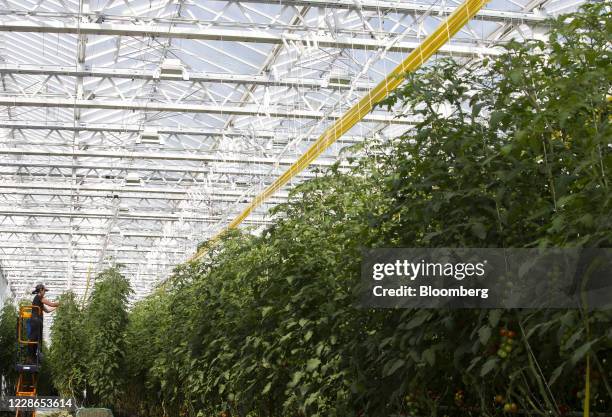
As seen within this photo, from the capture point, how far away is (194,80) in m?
13.9

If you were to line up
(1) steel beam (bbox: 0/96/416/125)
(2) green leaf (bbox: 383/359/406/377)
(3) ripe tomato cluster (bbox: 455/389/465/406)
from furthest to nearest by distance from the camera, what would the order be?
(1) steel beam (bbox: 0/96/416/125) → (3) ripe tomato cluster (bbox: 455/389/465/406) → (2) green leaf (bbox: 383/359/406/377)

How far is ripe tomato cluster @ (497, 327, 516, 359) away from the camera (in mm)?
2613

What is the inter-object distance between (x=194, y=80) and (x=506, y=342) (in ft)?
38.6

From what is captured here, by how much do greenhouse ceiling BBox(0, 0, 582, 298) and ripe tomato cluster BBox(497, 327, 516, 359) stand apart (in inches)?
129

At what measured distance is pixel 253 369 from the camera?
563 centimetres

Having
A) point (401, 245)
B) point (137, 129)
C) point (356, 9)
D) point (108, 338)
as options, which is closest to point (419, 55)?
point (356, 9)

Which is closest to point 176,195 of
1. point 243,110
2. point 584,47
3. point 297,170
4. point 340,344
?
point 243,110

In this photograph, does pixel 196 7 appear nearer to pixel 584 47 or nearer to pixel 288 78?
pixel 288 78

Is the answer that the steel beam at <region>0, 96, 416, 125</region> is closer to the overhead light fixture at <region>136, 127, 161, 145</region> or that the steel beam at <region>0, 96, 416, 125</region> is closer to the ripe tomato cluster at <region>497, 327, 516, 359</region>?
the overhead light fixture at <region>136, 127, 161, 145</region>

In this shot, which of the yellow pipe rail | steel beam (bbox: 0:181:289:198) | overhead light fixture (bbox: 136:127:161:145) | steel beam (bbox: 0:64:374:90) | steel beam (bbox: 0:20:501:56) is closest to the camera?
the yellow pipe rail

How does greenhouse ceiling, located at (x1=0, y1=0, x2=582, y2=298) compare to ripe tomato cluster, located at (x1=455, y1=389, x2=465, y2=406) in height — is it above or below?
above

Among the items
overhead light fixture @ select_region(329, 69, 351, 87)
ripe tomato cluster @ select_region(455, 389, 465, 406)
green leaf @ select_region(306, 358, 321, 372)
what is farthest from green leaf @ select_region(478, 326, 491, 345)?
overhead light fixture @ select_region(329, 69, 351, 87)

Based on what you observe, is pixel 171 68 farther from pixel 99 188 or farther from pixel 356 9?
pixel 99 188

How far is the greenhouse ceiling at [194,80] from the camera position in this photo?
1145 cm
